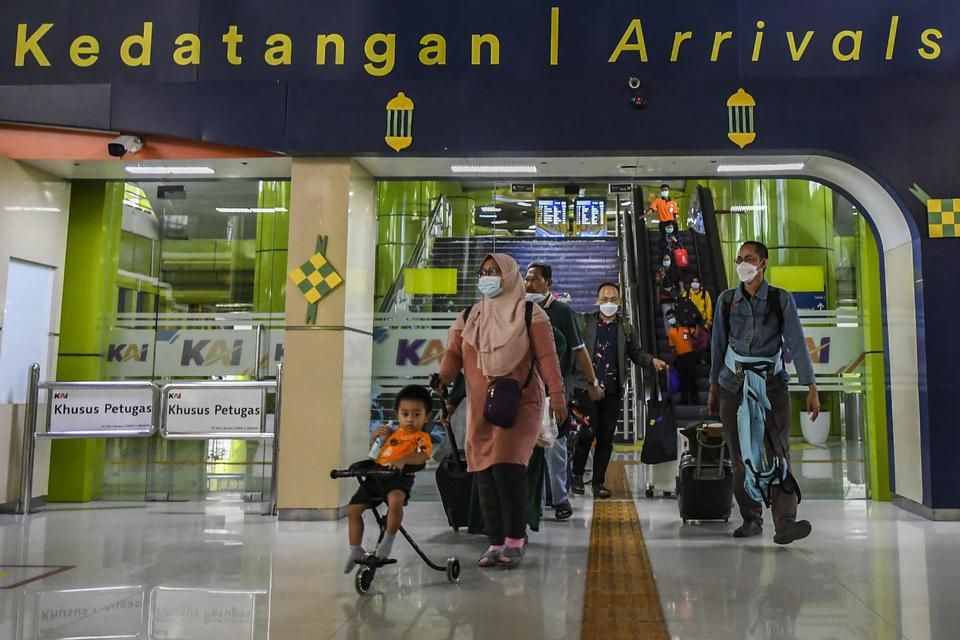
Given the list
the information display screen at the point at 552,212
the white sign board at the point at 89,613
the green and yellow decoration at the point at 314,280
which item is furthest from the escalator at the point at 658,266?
the white sign board at the point at 89,613

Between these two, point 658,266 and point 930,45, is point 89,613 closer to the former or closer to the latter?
point 930,45

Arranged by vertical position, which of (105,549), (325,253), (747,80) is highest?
(747,80)

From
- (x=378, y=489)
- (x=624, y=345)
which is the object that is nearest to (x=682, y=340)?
(x=624, y=345)

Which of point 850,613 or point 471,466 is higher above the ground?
point 471,466

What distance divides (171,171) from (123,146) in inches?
21.8

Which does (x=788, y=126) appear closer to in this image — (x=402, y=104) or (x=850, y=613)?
(x=402, y=104)

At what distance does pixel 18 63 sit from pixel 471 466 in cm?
521

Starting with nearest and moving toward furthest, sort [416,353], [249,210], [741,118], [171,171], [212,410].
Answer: [741,118]
[212,410]
[171,171]
[416,353]
[249,210]

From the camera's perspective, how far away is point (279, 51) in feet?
21.1

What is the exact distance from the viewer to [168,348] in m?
7.34

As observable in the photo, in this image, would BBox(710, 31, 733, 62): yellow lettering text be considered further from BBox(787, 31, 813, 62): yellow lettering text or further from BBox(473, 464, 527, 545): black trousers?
BBox(473, 464, 527, 545): black trousers

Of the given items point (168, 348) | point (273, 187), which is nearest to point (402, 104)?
point (273, 187)

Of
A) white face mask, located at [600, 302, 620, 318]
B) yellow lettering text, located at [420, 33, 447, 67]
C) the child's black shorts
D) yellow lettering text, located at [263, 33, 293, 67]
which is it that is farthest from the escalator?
the child's black shorts

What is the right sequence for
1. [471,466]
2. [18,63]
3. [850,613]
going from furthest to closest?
[18,63], [471,466], [850,613]
